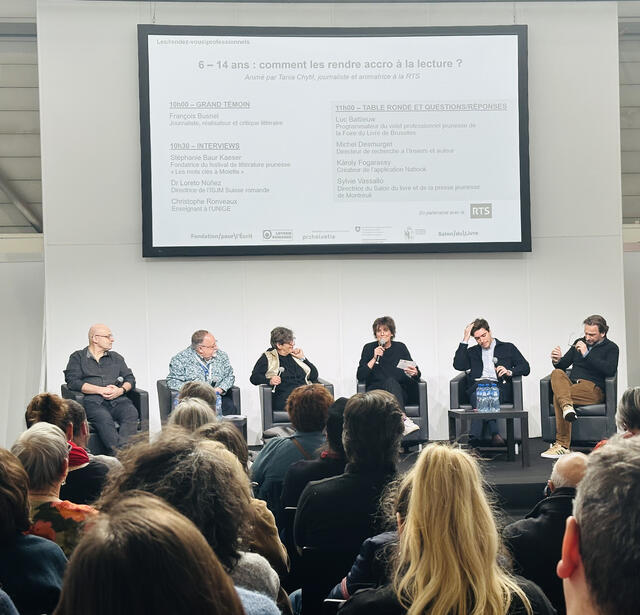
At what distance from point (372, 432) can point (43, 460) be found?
88cm

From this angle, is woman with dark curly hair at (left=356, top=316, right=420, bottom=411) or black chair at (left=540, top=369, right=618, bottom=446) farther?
woman with dark curly hair at (left=356, top=316, right=420, bottom=411)

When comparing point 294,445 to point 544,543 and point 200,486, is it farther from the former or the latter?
point 200,486

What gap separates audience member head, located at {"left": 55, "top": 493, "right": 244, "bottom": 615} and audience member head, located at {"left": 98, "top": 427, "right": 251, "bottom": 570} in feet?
2.23

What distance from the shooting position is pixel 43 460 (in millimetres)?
2203

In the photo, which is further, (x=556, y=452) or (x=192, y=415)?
(x=556, y=452)

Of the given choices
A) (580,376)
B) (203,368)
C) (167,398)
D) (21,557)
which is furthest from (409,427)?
(21,557)

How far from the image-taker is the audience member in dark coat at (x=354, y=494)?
2293 millimetres

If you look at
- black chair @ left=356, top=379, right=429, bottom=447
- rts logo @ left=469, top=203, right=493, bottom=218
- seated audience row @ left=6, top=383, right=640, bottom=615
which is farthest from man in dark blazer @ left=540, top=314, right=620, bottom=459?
seated audience row @ left=6, top=383, right=640, bottom=615

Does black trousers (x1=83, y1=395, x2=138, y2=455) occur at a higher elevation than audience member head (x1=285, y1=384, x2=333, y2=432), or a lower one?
lower

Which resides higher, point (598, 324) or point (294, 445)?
point (598, 324)

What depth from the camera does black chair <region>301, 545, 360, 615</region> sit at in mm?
2309

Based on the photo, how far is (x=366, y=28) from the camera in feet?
22.8

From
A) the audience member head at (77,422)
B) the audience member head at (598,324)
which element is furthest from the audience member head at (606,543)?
the audience member head at (598,324)

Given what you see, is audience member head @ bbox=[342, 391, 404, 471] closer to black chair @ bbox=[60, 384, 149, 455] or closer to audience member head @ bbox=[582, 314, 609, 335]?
black chair @ bbox=[60, 384, 149, 455]
